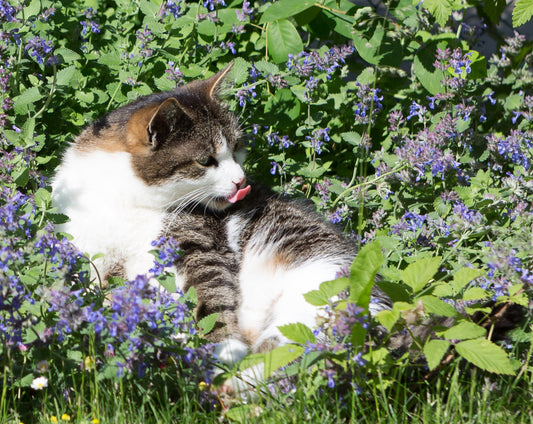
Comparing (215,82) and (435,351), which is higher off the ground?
(215,82)

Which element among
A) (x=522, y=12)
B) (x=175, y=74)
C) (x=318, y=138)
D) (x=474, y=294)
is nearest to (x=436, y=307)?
(x=474, y=294)

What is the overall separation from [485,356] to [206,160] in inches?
54.6

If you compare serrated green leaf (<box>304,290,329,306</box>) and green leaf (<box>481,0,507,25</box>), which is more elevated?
green leaf (<box>481,0,507,25</box>)

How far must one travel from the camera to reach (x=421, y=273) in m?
2.15

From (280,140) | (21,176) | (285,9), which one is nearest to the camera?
(21,176)

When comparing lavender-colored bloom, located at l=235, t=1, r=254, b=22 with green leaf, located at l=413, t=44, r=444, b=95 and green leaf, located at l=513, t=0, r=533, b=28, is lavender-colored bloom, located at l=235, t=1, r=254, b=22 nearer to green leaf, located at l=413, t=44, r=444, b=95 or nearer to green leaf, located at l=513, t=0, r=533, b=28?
green leaf, located at l=413, t=44, r=444, b=95

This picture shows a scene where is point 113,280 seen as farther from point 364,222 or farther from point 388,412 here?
point 364,222

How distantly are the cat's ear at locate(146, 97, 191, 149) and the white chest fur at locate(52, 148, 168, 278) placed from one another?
→ 0.47 ft

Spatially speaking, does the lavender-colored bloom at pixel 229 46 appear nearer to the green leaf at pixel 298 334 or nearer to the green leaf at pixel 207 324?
the green leaf at pixel 207 324

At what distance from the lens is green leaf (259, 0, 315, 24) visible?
9.91 feet

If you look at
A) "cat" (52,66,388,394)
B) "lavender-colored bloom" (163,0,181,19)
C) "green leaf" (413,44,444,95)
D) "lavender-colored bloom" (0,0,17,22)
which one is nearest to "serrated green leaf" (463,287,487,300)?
"cat" (52,66,388,394)

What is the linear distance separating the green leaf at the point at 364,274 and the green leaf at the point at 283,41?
1439 mm

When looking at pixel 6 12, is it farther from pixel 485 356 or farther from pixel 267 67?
pixel 485 356

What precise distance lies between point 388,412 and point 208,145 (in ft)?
4.43
